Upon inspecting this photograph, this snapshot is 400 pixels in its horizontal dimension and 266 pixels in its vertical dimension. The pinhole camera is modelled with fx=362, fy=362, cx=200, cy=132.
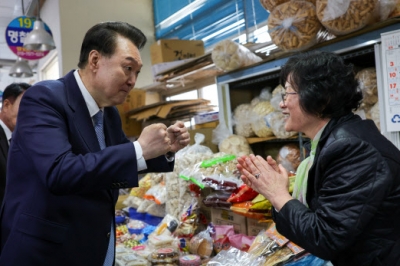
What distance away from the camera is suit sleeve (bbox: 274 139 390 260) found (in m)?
1.10

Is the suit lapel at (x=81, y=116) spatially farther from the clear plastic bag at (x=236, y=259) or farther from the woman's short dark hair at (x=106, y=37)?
the clear plastic bag at (x=236, y=259)

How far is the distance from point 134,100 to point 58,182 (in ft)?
12.3

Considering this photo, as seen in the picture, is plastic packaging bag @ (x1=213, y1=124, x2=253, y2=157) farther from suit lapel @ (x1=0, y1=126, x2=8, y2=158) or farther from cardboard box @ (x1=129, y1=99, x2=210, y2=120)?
suit lapel @ (x1=0, y1=126, x2=8, y2=158)

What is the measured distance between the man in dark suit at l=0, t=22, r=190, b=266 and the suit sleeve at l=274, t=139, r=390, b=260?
21.4 inches

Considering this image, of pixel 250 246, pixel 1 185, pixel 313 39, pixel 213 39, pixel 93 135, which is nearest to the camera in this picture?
→ pixel 93 135

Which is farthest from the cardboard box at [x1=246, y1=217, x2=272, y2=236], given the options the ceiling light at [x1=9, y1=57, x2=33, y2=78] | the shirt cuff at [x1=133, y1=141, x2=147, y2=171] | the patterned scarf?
the ceiling light at [x1=9, y1=57, x2=33, y2=78]

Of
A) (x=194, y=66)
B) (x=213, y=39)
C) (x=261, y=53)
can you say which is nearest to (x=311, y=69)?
(x=261, y=53)

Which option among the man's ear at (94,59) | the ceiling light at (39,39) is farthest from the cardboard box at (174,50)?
the man's ear at (94,59)

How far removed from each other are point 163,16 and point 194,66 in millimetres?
2483

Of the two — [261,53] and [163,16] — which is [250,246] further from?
[163,16]

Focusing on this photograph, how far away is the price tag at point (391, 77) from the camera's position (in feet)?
5.77

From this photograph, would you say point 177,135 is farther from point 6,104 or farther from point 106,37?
point 6,104

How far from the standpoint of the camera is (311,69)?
4.27 ft

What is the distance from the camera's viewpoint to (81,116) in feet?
4.57
